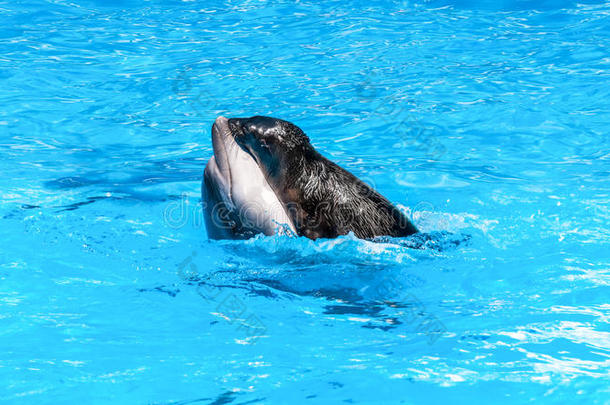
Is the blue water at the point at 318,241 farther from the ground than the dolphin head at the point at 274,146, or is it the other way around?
the dolphin head at the point at 274,146

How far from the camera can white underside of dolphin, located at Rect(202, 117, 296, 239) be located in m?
4.78

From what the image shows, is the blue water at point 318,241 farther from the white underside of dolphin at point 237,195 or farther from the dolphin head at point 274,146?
the dolphin head at point 274,146

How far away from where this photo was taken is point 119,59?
38.8 ft

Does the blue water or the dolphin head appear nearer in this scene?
the blue water

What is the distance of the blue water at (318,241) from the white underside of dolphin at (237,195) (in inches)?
5.2

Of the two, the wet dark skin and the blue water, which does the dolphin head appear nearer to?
the wet dark skin

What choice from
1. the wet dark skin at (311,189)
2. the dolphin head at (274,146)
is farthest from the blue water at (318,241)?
the dolphin head at (274,146)

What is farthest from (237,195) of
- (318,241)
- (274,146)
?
(318,241)

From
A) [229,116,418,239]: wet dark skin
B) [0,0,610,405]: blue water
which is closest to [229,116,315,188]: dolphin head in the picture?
[229,116,418,239]: wet dark skin

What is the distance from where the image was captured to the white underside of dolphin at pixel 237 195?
15.7ft

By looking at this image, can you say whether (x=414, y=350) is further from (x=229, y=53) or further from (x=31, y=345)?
(x=229, y=53)

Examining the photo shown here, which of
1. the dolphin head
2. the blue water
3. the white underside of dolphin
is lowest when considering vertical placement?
the blue water

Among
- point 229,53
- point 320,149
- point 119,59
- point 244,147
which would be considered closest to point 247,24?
point 229,53

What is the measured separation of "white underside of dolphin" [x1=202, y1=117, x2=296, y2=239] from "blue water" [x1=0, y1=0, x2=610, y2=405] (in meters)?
0.13
